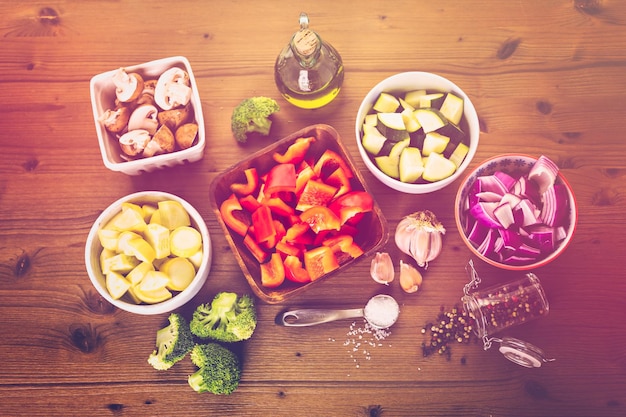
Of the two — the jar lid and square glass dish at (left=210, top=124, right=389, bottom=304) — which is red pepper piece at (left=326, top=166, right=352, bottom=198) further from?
the jar lid

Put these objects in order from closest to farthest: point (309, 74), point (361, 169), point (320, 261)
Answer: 1. point (320, 261)
2. point (309, 74)
3. point (361, 169)

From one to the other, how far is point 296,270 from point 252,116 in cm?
45

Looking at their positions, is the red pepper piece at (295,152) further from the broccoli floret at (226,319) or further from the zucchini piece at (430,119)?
the broccoli floret at (226,319)

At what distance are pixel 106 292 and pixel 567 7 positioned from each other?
63.3 inches

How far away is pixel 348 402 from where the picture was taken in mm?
1435

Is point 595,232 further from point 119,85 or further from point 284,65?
point 119,85

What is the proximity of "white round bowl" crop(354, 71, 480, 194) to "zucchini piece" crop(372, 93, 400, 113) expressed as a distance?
0.06 feet

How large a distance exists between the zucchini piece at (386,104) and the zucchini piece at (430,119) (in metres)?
0.07

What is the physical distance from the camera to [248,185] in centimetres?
135

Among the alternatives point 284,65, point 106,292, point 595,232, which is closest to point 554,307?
point 595,232

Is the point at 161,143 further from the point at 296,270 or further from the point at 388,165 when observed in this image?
the point at 388,165

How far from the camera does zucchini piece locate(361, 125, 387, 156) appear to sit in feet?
4.39

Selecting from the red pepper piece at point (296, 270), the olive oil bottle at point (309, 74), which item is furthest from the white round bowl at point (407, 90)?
the red pepper piece at point (296, 270)

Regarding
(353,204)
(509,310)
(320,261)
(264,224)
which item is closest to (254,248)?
(264,224)
